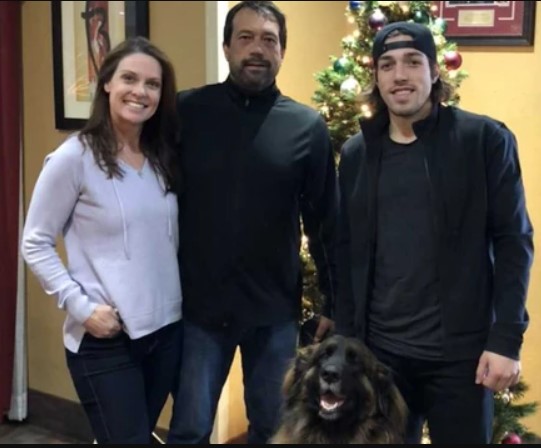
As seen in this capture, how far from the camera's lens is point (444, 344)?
171cm

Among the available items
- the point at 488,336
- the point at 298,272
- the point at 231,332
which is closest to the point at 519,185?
the point at 488,336

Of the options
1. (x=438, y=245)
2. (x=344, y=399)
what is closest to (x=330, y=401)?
(x=344, y=399)

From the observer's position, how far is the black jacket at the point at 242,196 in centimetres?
200

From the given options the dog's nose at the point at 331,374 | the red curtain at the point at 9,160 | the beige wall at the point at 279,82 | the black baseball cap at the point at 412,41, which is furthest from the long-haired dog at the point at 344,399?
the red curtain at the point at 9,160

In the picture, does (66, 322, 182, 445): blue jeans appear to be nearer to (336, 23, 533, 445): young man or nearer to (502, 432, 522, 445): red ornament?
(336, 23, 533, 445): young man

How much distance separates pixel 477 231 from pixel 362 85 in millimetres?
1029

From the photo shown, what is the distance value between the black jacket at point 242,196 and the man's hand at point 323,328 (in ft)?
0.32

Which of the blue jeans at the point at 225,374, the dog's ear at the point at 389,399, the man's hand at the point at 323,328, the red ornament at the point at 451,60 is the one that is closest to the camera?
the dog's ear at the point at 389,399

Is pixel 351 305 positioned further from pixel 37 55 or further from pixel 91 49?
pixel 37 55

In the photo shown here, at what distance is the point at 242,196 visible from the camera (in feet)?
6.55

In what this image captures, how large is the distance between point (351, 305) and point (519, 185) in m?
0.50

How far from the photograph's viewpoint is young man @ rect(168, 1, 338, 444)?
2006mm

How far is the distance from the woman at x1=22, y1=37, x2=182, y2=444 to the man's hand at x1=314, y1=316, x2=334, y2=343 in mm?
413

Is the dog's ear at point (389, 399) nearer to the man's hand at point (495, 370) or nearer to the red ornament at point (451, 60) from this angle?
the man's hand at point (495, 370)
